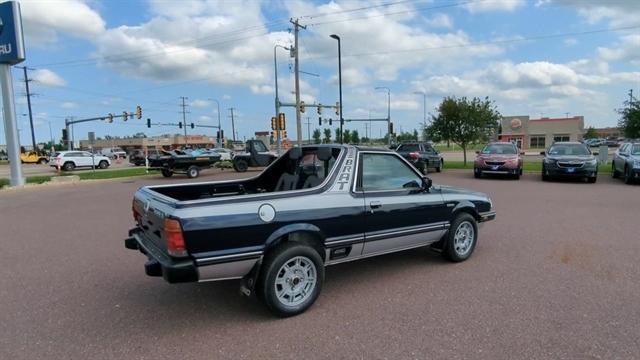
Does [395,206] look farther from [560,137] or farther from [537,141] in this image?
[537,141]

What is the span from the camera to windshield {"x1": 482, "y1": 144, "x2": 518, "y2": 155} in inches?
723

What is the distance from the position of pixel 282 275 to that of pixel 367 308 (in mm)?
935

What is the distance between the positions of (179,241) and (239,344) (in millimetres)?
992

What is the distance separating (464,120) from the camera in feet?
83.6

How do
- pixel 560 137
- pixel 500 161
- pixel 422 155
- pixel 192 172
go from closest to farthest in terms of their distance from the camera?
pixel 500 161
pixel 422 155
pixel 192 172
pixel 560 137

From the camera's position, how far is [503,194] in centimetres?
1287

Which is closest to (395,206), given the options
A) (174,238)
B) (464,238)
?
(464,238)

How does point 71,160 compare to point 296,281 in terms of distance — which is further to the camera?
point 71,160

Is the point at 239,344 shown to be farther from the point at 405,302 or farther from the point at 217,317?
the point at 405,302

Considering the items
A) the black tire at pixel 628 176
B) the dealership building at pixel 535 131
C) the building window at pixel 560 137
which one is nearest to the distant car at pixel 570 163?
the black tire at pixel 628 176

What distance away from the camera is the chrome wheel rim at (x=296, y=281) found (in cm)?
403

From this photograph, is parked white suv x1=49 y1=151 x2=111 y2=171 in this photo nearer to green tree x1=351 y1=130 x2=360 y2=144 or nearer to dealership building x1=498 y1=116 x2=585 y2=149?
green tree x1=351 y1=130 x2=360 y2=144

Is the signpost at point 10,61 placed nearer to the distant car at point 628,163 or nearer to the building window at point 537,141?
the distant car at point 628,163

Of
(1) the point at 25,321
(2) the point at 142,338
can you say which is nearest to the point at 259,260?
(2) the point at 142,338
